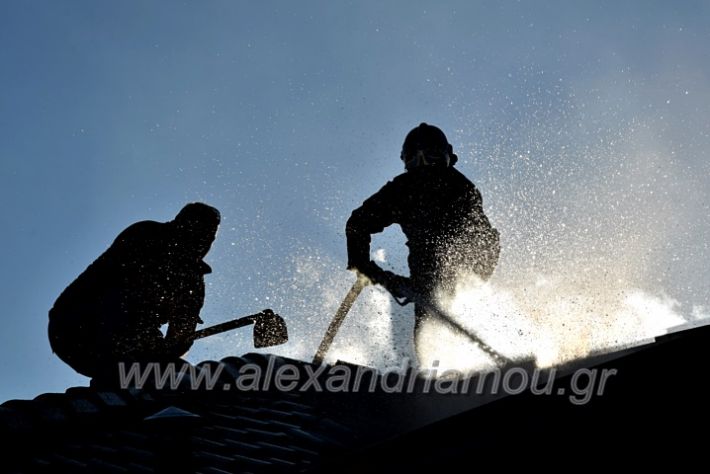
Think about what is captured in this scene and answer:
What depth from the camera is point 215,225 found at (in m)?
7.71

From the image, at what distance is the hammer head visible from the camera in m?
7.65

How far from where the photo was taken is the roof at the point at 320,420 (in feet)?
6.02

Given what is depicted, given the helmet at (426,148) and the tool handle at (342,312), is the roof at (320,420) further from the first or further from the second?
the helmet at (426,148)

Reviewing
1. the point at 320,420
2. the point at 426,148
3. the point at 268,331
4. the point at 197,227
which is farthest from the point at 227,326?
the point at 320,420

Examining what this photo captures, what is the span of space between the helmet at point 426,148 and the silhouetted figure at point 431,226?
25 cm

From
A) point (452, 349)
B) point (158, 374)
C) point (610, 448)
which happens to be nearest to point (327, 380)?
point (158, 374)

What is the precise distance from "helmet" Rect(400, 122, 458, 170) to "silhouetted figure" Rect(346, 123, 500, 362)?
0.25 metres

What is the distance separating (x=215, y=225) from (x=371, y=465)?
19.7ft

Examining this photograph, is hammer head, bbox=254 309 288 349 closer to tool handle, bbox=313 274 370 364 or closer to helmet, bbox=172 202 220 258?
tool handle, bbox=313 274 370 364

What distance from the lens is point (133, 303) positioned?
673cm

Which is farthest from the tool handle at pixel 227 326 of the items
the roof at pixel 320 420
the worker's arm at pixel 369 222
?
the roof at pixel 320 420

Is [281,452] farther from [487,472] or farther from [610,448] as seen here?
[610,448]

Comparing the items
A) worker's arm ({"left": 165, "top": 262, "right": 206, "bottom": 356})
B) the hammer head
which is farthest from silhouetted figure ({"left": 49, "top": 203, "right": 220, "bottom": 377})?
the hammer head

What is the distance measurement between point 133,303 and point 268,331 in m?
1.69
